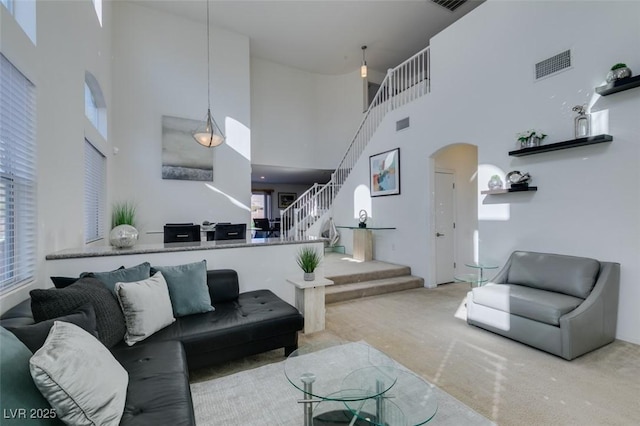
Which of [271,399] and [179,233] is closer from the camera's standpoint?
[271,399]

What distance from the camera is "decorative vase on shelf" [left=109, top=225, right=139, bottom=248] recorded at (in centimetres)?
274

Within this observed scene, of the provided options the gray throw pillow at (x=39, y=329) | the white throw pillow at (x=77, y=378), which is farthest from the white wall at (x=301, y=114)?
the white throw pillow at (x=77, y=378)

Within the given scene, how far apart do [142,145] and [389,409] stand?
621 centimetres

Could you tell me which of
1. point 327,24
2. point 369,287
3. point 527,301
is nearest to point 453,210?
point 369,287

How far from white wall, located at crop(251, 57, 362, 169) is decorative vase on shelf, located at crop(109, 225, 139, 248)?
525cm

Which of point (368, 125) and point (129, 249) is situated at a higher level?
point (368, 125)

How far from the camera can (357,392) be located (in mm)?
1558

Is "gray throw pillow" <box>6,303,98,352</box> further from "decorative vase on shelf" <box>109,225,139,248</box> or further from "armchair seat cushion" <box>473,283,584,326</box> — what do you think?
"armchair seat cushion" <box>473,283,584,326</box>

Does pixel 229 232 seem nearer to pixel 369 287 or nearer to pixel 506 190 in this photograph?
pixel 369 287

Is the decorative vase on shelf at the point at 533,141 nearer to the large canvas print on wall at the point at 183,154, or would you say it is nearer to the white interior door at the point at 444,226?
the white interior door at the point at 444,226

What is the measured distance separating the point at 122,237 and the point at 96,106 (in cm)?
326

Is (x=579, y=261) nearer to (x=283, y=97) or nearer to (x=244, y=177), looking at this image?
(x=244, y=177)

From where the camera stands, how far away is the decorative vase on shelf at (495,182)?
4.02m

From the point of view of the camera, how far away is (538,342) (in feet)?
9.00
